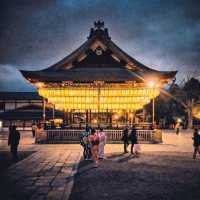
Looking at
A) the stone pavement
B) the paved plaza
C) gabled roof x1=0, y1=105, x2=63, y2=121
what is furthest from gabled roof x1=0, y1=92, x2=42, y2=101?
the stone pavement

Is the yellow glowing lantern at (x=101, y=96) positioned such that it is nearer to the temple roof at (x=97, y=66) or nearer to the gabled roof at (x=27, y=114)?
the temple roof at (x=97, y=66)

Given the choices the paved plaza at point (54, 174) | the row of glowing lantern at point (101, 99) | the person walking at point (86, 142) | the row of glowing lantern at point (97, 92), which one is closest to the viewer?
the paved plaza at point (54, 174)

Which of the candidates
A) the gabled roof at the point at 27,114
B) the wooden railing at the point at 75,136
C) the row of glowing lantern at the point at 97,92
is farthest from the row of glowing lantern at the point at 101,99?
the gabled roof at the point at 27,114

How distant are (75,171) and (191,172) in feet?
16.5

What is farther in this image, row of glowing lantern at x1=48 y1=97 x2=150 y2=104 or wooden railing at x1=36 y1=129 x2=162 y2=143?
row of glowing lantern at x1=48 y1=97 x2=150 y2=104

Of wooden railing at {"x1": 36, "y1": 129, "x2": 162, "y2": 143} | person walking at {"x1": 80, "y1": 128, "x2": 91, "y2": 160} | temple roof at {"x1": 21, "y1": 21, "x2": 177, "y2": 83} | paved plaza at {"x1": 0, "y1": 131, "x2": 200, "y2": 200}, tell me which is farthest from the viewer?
wooden railing at {"x1": 36, "y1": 129, "x2": 162, "y2": 143}

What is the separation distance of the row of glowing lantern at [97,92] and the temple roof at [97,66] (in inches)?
52.5

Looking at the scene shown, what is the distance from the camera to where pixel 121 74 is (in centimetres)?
2198

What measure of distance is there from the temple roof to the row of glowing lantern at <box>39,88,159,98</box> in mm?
1335

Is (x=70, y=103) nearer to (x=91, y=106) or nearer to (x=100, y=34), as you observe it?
(x=91, y=106)

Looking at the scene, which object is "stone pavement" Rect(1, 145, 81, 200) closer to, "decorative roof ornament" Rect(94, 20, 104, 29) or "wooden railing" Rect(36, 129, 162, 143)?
"wooden railing" Rect(36, 129, 162, 143)

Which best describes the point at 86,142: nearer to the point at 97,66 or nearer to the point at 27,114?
the point at 97,66

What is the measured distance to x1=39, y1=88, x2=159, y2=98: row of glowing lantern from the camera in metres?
21.9

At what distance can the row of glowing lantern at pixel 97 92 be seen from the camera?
71.8 feet
